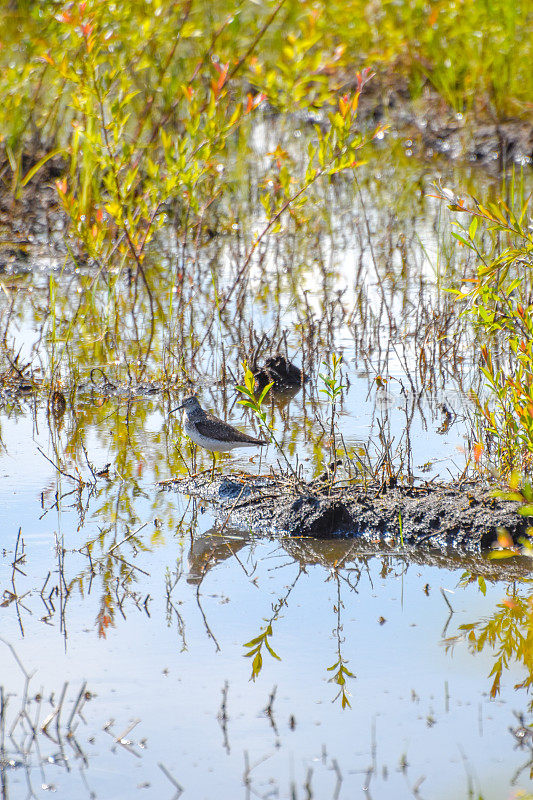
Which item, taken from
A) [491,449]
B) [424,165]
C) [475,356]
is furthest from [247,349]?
[424,165]

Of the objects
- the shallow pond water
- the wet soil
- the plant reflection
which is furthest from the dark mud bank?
the wet soil

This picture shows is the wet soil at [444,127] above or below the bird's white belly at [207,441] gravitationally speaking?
above

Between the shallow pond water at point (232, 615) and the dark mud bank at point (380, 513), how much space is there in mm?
108

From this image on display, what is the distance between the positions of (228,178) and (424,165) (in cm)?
267

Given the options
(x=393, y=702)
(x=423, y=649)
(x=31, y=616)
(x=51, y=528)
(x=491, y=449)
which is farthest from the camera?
(x=491, y=449)

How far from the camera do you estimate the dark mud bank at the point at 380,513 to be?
4527 mm

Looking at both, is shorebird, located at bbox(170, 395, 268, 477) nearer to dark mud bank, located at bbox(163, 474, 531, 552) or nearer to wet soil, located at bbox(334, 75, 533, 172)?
dark mud bank, located at bbox(163, 474, 531, 552)

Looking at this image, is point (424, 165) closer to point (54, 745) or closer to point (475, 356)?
point (475, 356)

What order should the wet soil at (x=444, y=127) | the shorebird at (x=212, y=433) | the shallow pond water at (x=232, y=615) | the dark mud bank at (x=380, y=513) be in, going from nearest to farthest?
1. the shallow pond water at (x=232, y=615)
2. the dark mud bank at (x=380, y=513)
3. the shorebird at (x=212, y=433)
4. the wet soil at (x=444, y=127)

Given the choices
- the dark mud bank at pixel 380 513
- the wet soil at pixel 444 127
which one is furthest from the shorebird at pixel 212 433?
the wet soil at pixel 444 127

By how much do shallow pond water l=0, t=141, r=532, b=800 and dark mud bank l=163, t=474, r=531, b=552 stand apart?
11cm

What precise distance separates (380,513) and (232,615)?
42.1 inches

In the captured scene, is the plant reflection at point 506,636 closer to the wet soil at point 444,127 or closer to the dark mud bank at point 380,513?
the dark mud bank at point 380,513

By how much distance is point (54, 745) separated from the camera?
3.08m
